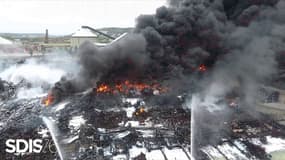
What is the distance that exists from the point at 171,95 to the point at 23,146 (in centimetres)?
1247

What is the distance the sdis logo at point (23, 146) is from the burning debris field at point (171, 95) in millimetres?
72

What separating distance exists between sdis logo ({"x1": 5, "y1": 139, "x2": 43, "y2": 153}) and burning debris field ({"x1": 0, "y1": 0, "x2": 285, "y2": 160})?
2.8 inches

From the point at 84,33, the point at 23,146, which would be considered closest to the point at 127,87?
the point at 23,146

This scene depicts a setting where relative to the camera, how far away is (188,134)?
735 inches

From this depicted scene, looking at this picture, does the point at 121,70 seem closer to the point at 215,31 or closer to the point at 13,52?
the point at 215,31

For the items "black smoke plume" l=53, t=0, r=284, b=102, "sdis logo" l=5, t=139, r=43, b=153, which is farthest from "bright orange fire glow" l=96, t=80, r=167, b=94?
"sdis logo" l=5, t=139, r=43, b=153

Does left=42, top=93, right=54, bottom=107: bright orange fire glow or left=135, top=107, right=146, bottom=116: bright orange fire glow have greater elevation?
left=42, top=93, right=54, bottom=107: bright orange fire glow

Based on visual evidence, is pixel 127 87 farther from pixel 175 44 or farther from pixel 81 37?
pixel 81 37

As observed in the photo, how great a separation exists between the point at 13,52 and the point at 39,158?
142ft

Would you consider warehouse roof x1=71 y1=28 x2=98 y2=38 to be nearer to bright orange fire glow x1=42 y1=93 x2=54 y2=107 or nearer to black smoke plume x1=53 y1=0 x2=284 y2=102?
black smoke plume x1=53 y1=0 x2=284 y2=102

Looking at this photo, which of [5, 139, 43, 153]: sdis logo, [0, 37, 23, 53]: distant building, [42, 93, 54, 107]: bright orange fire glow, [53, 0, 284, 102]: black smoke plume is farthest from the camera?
[0, 37, 23, 53]: distant building

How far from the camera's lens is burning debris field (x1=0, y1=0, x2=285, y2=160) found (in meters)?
17.1

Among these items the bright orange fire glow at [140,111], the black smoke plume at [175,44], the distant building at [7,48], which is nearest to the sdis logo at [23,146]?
the black smoke plume at [175,44]

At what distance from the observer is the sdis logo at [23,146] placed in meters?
16.0
